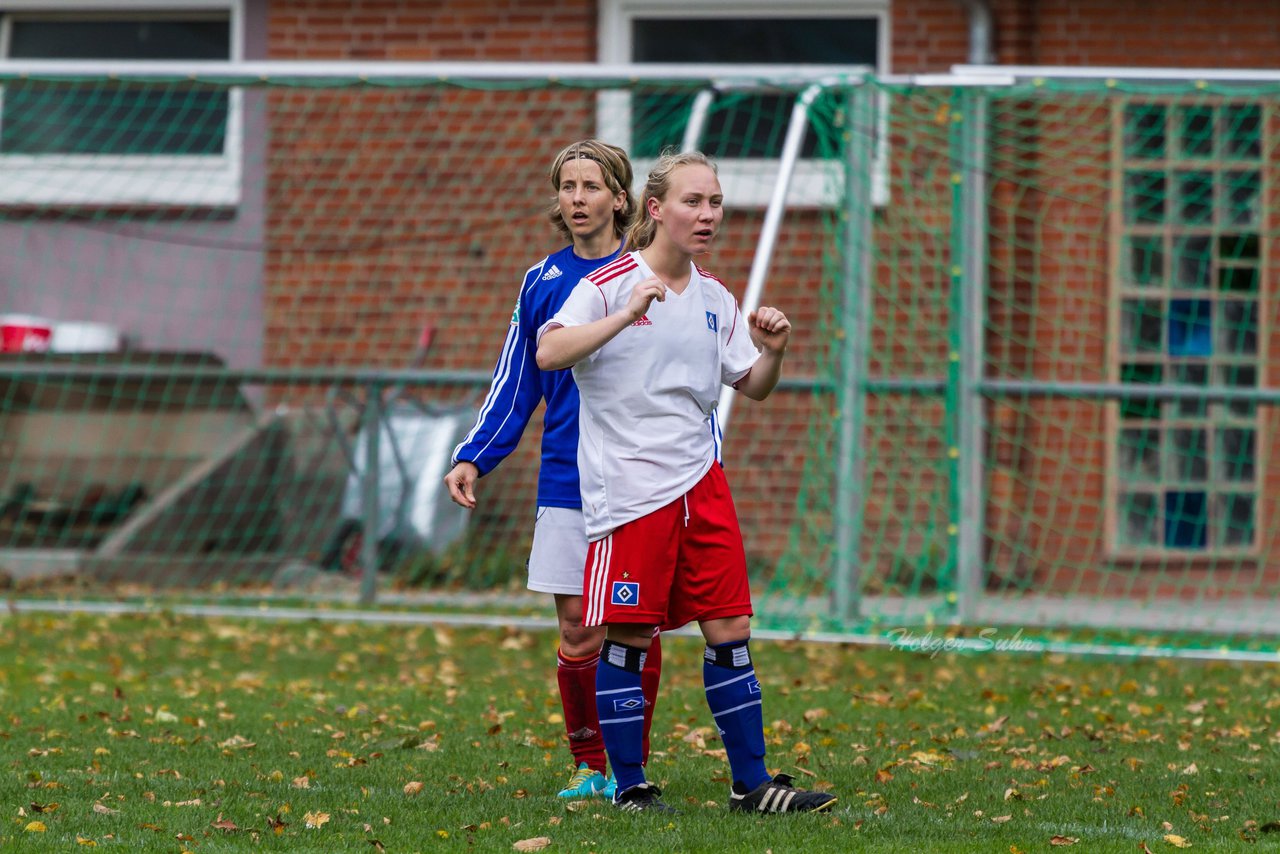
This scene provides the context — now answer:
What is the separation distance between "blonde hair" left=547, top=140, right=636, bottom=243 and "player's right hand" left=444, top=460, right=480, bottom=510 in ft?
2.33

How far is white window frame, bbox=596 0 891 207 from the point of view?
1069 centimetres

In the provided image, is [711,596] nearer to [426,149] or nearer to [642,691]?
[642,691]

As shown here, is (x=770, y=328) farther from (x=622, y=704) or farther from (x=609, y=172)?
(x=622, y=704)

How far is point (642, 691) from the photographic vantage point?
4.71 meters

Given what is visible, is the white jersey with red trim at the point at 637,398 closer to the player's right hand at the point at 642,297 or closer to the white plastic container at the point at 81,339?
the player's right hand at the point at 642,297

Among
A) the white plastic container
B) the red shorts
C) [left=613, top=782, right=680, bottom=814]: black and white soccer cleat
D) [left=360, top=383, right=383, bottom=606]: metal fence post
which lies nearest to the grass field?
[left=613, top=782, right=680, bottom=814]: black and white soccer cleat

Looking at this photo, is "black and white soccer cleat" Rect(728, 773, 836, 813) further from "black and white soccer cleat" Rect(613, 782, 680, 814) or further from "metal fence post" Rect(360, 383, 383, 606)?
"metal fence post" Rect(360, 383, 383, 606)

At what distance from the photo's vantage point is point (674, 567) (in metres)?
4.53

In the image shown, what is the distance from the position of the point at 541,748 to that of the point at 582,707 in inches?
34.2

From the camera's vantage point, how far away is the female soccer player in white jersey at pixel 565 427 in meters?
4.81

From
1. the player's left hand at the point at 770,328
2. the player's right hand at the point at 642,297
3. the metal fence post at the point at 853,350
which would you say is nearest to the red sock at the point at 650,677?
the player's left hand at the point at 770,328

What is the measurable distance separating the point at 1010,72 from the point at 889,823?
4.70 m

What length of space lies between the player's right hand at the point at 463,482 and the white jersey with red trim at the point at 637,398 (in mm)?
332

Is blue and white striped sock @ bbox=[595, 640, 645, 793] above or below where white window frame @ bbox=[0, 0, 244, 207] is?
below
